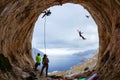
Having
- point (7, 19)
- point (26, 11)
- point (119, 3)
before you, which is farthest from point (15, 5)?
point (119, 3)

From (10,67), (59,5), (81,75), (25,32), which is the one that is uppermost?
(59,5)

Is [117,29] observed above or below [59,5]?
below

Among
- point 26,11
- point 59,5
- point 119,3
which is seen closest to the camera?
point 119,3

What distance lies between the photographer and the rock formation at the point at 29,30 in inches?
778

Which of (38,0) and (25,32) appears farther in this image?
(25,32)

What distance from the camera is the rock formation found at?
19.8 metres

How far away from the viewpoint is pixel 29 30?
3094 cm

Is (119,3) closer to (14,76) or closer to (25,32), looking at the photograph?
(14,76)

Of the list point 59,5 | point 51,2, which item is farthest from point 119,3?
point 59,5

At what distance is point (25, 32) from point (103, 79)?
35.5ft

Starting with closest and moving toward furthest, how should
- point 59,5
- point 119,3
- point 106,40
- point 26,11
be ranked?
1. point 119,3
2. point 26,11
3. point 106,40
4. point 59,5

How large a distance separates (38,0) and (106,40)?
7.25 m

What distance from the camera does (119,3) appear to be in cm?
1939

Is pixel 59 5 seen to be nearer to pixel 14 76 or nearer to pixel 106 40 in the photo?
pixel 106 40
